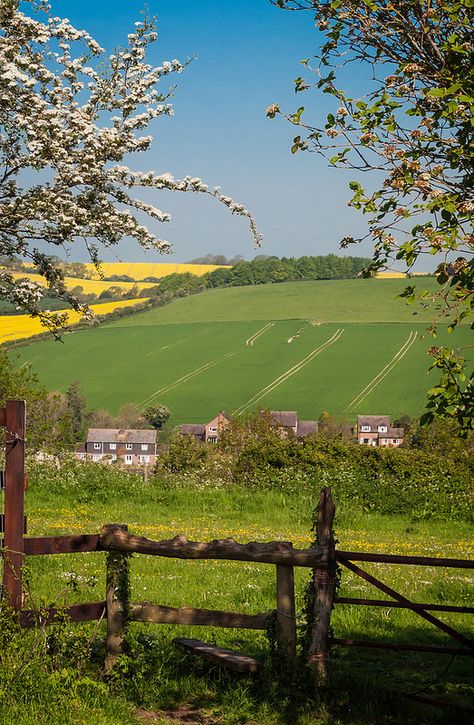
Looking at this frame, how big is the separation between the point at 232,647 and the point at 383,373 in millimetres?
109018

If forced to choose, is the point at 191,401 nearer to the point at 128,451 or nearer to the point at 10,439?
the point at 128,451

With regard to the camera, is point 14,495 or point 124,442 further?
point 124,442

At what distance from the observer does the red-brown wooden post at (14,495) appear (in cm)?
884

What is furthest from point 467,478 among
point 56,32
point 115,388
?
point 115,388

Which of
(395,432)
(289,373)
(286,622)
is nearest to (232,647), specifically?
(286,622)

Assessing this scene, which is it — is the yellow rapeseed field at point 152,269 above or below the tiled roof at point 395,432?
above

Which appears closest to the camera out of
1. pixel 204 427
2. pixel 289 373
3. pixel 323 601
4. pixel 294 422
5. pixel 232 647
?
pixel 323 601

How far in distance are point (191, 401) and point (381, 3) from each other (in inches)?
4279

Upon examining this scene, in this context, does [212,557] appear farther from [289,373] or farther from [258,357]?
[258,357]

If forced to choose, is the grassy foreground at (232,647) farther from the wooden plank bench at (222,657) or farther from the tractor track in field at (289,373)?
the tractor track in field at (289,373)

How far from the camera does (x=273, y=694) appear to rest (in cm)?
862

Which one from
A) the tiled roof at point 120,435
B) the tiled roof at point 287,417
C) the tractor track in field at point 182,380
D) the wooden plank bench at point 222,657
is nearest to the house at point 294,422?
the tiled roof at point 287,417

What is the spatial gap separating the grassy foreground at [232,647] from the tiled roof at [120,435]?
88.7 m

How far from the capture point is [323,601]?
29.2 ft
